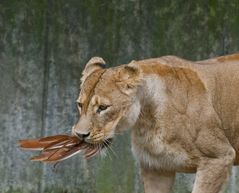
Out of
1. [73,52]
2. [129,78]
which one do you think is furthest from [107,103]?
[73,52]

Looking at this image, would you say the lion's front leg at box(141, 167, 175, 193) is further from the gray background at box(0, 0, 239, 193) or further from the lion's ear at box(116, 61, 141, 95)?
the gray background at box(0, 0, 239, 193)

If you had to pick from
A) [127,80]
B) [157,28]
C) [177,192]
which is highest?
[157,28]

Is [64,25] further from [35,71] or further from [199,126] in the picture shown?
[199,126]

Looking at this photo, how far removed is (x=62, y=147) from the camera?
8.50m

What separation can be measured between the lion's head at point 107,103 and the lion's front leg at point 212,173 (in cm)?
62

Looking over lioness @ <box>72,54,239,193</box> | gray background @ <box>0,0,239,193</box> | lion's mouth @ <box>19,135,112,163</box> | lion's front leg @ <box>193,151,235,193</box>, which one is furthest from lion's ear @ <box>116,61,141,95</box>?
gray background @ <box>0,0,239,193</box>

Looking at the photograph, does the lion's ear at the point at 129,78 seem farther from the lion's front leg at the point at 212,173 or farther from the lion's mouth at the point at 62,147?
the lion's front leg at the point at 212,173

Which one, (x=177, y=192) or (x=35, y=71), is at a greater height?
(x=35, y=71)

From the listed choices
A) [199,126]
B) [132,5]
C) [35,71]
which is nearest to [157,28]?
[132,5]

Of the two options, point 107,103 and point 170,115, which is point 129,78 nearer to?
point 107,103

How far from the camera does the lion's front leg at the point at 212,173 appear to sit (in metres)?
8.29

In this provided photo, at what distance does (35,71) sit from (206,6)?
1588mm

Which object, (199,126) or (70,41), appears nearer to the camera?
(199,126)

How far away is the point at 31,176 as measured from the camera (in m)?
10.6
